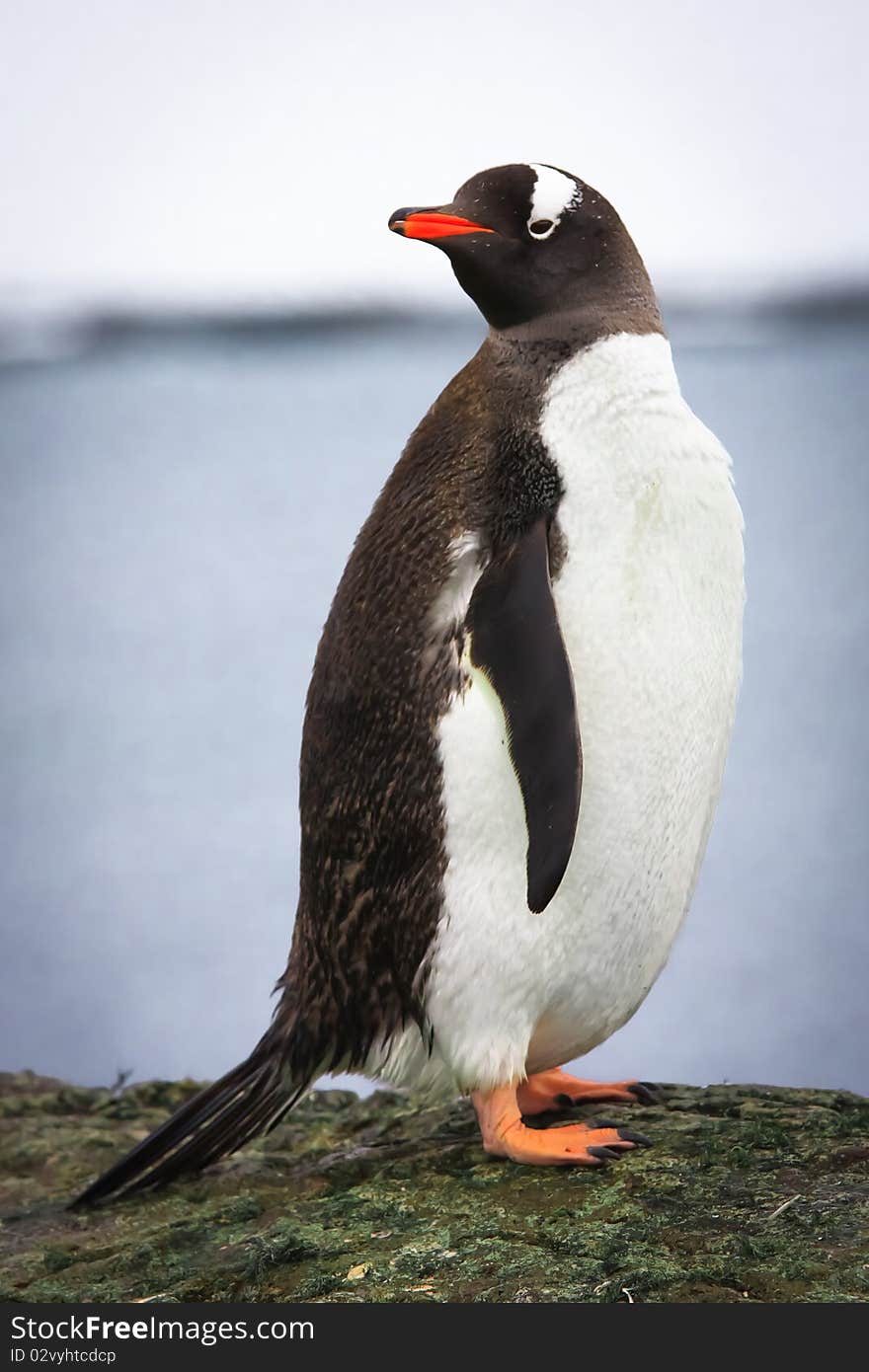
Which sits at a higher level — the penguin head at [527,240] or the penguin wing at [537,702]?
the penguin head at [527,240]

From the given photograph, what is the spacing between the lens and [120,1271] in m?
1.81

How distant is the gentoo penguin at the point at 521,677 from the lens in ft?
5.80

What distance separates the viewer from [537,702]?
1.70m

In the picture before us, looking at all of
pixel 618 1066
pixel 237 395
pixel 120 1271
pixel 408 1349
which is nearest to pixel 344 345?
pixel 237 395

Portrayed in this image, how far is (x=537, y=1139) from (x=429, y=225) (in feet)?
3.64

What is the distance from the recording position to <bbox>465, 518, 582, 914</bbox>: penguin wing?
1678mm

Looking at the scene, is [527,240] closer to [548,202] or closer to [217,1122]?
[548,202]

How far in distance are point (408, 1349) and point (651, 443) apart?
40.8 inches

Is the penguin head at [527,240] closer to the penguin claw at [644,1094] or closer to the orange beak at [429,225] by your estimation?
the orange beak at [429,225]

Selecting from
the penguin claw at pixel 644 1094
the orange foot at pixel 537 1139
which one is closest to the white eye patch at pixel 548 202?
the orange foot at pixel 537 1139

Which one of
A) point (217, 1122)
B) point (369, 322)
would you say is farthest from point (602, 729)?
point (369, 322)

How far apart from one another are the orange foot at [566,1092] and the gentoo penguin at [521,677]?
17 centimetres

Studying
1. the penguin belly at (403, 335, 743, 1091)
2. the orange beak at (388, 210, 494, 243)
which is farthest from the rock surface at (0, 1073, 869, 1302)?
the orange beak at (388, 210, 494, 243)

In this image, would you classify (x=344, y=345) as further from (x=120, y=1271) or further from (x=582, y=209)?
(x=120, y=1271)
